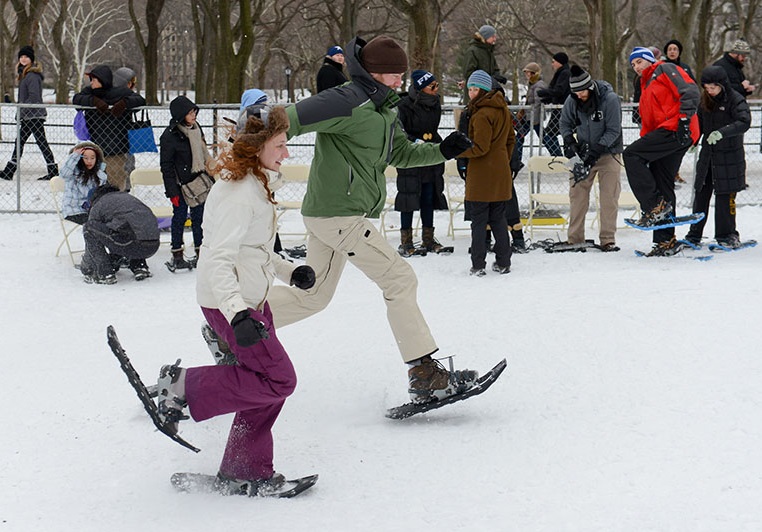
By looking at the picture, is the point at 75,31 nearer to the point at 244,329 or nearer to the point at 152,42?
the point at 152,42

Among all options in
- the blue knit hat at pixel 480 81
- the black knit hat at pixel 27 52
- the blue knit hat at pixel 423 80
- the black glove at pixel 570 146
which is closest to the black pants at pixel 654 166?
the black glove at pixel 570 146

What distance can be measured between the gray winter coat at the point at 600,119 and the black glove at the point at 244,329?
6.57 meters

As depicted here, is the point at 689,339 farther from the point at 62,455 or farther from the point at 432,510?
the point at 62,455

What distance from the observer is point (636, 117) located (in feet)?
47.0

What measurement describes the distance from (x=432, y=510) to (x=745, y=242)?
6899mm

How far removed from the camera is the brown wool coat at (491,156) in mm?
8711

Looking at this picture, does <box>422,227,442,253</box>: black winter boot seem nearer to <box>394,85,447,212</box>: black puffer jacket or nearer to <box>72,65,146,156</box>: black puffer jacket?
<box>394,85,447,212</box>: black puffer jacket

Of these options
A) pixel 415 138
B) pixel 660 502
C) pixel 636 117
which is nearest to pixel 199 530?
pixel 660 502

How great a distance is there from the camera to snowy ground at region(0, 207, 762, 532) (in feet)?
13.6

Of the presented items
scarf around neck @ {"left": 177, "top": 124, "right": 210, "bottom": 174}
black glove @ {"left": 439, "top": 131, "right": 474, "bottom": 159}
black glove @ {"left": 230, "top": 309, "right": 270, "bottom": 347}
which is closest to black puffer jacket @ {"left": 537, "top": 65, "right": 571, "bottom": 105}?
scarf around neck @ {"left": 177, "top": 124, "right": 210, "bottom": 174}

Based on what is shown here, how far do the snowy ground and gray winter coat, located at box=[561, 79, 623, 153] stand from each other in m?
2.14

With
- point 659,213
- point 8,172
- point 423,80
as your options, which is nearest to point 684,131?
point 659,213

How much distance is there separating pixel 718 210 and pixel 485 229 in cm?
255

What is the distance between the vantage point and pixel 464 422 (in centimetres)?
521
